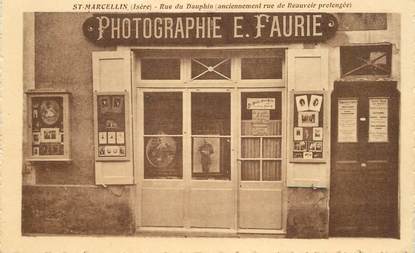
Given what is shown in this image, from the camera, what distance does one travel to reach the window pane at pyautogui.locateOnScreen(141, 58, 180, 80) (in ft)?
12.6

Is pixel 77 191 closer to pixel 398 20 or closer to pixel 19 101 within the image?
pixel 19 101

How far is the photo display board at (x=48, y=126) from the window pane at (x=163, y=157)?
57 cm

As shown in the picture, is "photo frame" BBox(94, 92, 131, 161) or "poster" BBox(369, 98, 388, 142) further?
"photo frame" BBox(94, 92, 131, 161)

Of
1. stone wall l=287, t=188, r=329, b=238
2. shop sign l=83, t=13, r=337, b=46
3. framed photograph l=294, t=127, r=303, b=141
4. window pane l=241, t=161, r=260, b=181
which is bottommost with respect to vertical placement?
stone wall l=287, t=188, r=329, b=238

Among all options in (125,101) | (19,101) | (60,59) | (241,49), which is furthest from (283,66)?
(19,101)

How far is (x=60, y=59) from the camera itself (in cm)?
374

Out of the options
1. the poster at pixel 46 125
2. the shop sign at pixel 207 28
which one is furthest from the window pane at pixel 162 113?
the poster at pixel 46 125

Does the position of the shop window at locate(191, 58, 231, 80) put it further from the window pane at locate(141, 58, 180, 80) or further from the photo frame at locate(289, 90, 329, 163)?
the photo frame at locate(289, 90, 329, 163)

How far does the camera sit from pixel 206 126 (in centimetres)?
382

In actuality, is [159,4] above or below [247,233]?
above

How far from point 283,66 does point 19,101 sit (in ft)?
5.93

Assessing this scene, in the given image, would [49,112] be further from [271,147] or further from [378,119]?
[378,119]

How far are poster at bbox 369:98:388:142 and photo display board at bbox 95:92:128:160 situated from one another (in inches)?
67.0

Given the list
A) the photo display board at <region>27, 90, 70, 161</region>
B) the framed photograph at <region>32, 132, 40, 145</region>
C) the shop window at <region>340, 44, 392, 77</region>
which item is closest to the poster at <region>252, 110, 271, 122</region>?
the shop window at <region>340, 44, 392, 77</region>
